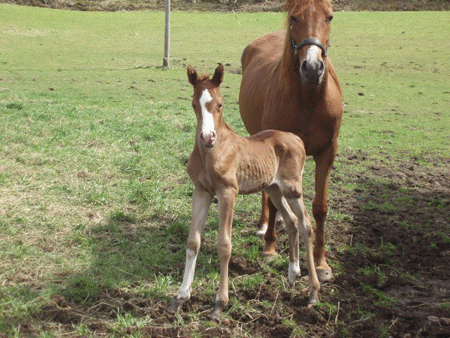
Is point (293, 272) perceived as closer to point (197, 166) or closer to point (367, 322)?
point (367, 322)

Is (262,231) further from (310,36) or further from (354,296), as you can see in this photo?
(310,36)

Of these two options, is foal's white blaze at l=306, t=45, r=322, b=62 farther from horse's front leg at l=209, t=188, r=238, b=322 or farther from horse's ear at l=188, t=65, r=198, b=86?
horse's front leg at l=209, t=188, r=238, b=322

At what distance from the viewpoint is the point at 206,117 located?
3.77 meters

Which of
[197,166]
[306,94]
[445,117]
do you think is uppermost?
[306,94]

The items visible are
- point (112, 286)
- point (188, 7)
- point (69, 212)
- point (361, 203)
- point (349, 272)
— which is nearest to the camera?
point (112, 286)

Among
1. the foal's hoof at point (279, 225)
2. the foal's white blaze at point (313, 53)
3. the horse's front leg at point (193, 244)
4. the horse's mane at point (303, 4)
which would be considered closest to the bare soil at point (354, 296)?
the horse's front leg at point (193, 244)

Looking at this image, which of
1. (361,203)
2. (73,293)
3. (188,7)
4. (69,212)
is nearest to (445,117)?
(361,203)

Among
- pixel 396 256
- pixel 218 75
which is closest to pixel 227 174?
pixel 218 75

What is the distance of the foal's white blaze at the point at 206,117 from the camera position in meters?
3.69

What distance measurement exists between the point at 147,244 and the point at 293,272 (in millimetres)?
1347

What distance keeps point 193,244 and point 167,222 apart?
1648 millimetres

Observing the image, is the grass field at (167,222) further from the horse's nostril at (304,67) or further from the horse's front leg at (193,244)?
the horse's nostril at (304,67)

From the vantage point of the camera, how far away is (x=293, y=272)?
4523 millimetres

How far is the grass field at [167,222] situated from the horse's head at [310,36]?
161 centimetres
